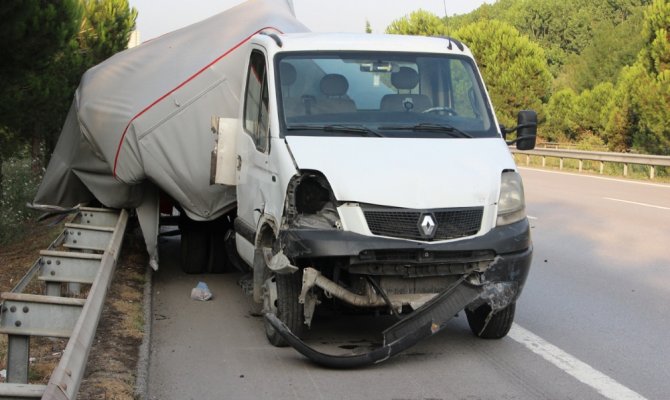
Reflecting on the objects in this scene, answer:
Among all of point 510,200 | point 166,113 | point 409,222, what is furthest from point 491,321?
point 166,113

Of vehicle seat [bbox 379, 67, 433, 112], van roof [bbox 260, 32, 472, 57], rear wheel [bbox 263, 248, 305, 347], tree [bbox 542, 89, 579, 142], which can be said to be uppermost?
van roof [bbox 260, 32, 472, 57]

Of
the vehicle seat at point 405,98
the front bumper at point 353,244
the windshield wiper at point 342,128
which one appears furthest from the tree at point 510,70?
the front bumper at point 353,244

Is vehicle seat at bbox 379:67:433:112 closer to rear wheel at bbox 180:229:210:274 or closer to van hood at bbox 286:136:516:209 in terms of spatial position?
van hood at bbox 286:136:516:209

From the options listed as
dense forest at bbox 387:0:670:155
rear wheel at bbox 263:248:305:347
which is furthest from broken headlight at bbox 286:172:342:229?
dense forest at bbox 387:0:670:155

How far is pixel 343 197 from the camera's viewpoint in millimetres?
6402

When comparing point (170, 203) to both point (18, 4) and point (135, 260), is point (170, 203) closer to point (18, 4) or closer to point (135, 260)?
point (135, 260)

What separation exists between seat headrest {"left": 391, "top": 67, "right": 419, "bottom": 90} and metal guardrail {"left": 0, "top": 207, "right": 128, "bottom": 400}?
8.92 feet

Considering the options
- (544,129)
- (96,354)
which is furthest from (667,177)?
(544,129)

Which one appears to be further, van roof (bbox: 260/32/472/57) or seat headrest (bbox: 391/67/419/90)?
van roof (bbox: 260/32/472/57)

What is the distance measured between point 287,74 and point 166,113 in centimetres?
215

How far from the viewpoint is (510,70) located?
51.8 m

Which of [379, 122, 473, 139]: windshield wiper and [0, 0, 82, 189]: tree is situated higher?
[0, 0, 82, 189]: tree

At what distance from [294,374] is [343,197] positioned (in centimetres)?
125

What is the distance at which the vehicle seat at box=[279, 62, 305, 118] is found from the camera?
7465 mm
